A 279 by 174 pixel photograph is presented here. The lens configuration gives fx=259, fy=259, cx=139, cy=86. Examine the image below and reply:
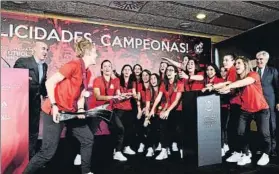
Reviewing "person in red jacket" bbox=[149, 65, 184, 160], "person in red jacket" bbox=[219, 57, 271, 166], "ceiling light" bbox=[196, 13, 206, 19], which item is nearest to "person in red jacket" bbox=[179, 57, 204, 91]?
"person in red jacket" bbox=[149, 65, 184, 160]

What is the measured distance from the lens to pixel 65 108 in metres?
3.43

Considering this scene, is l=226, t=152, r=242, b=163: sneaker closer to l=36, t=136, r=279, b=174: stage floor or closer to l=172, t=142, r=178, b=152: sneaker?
l=36, t=136, r=279, b=174: stage floor

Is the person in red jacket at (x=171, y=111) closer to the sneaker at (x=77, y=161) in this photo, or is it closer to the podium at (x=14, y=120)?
the sneaker at (x=77, y=161)

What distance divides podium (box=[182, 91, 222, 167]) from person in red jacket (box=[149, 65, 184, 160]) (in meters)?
0.68

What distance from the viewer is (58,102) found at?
3.38 meters

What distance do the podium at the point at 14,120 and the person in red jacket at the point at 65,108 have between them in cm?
18

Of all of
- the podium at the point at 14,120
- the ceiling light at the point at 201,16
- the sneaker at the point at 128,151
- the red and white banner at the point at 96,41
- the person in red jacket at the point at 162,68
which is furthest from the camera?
the person in red jacket at the point at 162,68

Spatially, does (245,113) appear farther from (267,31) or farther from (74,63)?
(74,63)

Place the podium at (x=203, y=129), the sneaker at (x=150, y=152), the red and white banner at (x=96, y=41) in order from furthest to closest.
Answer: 1. the sneaker at (x=150, y=152)
2. the red and white banner at (x=96, y=41)
3. the podium at (x=203, y=129)

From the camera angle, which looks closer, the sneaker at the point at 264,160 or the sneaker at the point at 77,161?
the sneaker at the point at 264,160

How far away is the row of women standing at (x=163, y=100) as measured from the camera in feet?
13.7

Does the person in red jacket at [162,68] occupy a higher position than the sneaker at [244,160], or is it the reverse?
the person in red jacket at [162,68]

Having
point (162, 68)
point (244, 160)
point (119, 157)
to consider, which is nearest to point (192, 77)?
point (162, 68)

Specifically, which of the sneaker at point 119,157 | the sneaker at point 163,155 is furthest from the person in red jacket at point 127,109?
the sneaker at point 163,155
